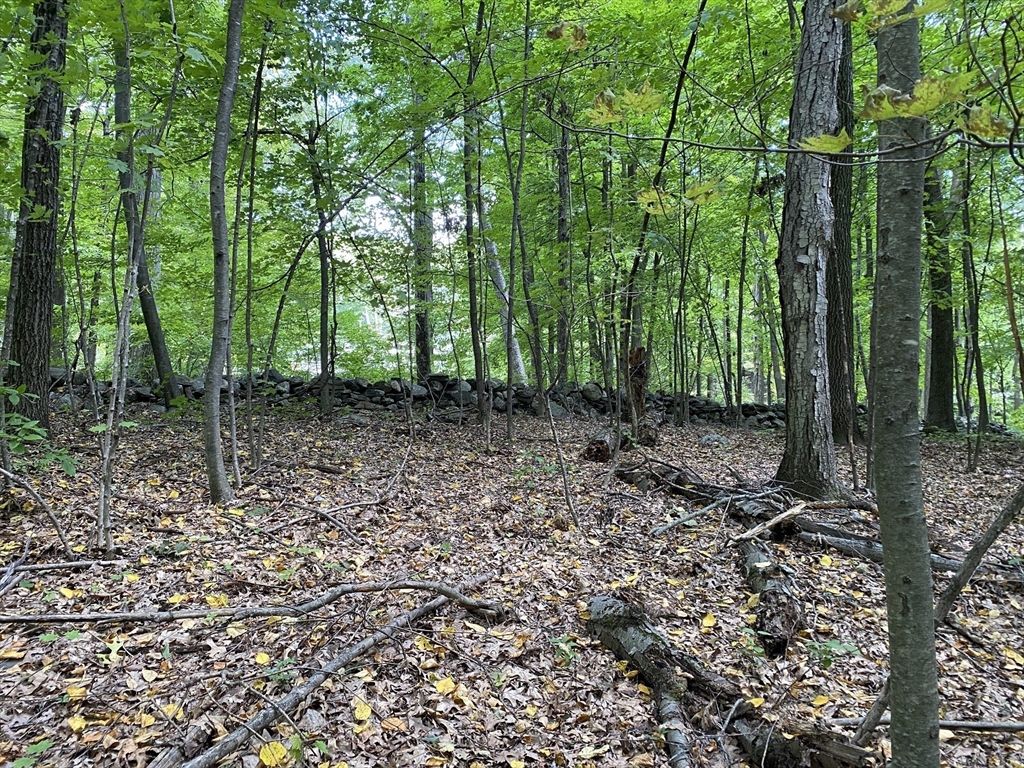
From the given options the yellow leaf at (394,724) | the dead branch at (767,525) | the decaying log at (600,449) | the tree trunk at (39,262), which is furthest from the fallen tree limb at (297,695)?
the tree trunk at (39,262)

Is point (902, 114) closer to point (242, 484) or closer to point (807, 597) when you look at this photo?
point (807, 597)

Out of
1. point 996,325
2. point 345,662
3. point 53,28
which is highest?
point 53,28

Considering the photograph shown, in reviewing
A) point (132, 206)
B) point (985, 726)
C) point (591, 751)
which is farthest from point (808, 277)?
point (132, 206)

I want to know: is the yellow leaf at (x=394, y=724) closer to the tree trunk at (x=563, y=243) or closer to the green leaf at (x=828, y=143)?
the green leaf at (x=828, y=143)

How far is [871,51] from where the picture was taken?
7.32 meters

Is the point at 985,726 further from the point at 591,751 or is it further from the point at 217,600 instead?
the point at 217,600

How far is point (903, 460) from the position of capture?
1.36 meters

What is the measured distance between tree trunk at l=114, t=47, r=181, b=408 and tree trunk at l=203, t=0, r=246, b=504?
490 millimetres

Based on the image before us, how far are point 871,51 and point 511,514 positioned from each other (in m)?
8.18

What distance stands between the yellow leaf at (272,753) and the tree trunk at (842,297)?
574cm

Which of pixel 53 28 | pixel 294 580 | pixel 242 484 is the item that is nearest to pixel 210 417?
pixel 242 484

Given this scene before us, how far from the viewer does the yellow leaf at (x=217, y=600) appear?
9.10 ft

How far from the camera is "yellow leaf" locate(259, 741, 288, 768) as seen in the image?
1852 millimetres

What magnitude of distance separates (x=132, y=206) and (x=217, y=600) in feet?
9.10
